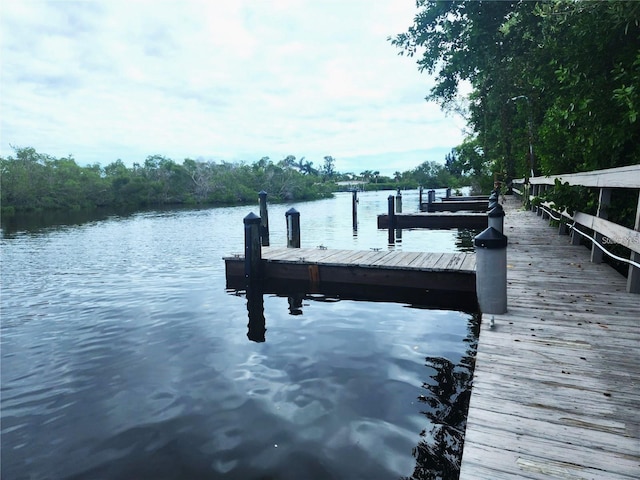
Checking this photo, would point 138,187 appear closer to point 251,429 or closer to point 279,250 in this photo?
point 279,250

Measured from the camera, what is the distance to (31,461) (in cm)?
377

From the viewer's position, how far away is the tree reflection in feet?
11.2

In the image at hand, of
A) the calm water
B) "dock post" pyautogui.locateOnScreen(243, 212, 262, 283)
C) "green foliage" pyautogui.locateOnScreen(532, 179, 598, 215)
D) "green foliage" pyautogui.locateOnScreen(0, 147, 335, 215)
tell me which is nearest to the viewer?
the calm water

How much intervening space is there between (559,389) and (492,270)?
1.78 meters

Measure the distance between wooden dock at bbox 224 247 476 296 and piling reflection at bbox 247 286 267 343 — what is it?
0.47 m

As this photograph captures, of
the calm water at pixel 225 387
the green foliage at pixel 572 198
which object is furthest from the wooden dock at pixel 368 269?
the green foliage at pixel 572 198

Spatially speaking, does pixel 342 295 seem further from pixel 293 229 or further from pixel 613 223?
pixel 613 223

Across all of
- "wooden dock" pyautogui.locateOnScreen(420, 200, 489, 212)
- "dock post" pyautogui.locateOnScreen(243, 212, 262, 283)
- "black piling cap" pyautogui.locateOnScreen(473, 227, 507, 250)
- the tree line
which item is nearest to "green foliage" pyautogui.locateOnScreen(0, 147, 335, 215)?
the tree line

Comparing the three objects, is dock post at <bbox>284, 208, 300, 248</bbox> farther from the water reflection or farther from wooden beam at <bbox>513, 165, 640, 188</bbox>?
wooden beam at <bbox>513, 165, 640, 188</bbox>

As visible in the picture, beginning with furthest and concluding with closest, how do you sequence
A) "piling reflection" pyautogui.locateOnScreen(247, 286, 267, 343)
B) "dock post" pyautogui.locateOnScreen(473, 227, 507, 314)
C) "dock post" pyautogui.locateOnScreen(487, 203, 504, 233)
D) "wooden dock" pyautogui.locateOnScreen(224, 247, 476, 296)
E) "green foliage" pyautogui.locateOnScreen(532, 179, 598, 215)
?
"wooden dock" pyautogui.locateOnScreen(224, 247, 476, 296)
"green foliage" pyautogui.locateOnScreen(532, 179, 598, 215)
"dock post" pyautogui.locateOnScreen(487, 203, 504, 233)
"piling reflection" pyautogui.locateOnScreen(247, 286, 267, 343)
"dock post" pyautogui.locateOnScreen(473, 227, 507, 314)

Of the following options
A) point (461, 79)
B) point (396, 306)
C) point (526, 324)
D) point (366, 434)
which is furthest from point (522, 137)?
point (366, 434)

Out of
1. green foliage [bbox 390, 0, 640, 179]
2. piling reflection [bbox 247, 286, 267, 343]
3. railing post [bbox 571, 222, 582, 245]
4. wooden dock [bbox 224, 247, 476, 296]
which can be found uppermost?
green foliage [bbox 390, 0, 640, 179]

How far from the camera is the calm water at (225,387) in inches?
144

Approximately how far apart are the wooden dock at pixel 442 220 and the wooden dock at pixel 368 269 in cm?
882
